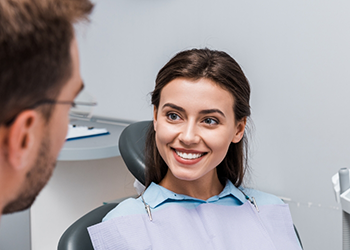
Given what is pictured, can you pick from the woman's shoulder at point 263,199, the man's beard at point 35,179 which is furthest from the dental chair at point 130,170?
the man's beard at point 35,179

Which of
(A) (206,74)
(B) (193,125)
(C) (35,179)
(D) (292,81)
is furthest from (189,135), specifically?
(D) (292,81)

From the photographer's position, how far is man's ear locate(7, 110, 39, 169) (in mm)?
507

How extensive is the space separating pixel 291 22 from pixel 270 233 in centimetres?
84

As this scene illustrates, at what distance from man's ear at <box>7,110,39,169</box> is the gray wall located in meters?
1.27

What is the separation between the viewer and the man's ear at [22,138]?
1.66 feet

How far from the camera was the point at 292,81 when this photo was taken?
5.33 feet

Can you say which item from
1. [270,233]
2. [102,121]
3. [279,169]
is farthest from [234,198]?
[102,121]

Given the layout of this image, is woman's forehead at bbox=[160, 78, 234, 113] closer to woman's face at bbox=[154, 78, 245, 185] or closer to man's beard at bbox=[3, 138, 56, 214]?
woman's face at bbox=[154, 78, 245, 185]

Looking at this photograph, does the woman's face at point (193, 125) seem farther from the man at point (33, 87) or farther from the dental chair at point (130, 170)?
the man at point (33, 87)

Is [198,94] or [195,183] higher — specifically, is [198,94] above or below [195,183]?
above

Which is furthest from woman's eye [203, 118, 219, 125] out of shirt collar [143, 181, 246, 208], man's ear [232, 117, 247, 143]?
shirt collar [143, 181, 246, 208]

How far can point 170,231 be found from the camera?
107 centimetres

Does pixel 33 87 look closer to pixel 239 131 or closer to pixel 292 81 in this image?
pixel 239 131

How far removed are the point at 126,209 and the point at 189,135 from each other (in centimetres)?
26
